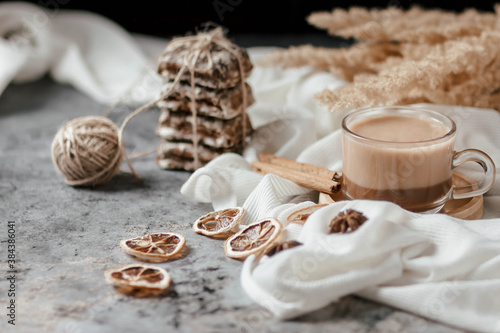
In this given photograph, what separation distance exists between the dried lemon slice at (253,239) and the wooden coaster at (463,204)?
17cm

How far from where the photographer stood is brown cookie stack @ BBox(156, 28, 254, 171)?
133cm

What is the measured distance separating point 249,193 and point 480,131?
0.58 metres

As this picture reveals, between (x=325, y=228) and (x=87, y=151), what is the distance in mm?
600

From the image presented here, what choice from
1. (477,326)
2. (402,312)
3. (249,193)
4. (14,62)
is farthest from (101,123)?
(477,326)

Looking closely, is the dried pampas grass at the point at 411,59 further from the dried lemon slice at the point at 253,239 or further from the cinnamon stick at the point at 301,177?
the dried lemon slice at the point at 253,239

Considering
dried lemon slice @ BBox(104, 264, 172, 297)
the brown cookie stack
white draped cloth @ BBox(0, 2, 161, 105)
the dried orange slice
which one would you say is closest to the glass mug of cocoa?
the dried orange slice

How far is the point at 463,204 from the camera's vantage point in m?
1.17

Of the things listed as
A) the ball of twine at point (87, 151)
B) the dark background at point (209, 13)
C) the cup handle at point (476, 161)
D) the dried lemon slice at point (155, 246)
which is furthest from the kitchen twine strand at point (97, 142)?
the dark background at point (209, 13)

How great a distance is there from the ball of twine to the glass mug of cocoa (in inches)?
21.6

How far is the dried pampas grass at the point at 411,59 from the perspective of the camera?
1267mm

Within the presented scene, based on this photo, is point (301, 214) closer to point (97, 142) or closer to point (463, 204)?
point (463, 204)

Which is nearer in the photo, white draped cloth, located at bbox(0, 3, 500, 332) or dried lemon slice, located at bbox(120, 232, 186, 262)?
white draped cloth, located at bbox(0, 3, 500, 332)

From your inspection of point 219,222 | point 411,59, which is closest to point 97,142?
point 219,222

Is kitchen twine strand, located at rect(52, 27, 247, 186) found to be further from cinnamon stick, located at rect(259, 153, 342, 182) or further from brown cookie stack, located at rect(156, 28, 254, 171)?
cinnamon stick, located at rect(259, 153, 342, 182)
